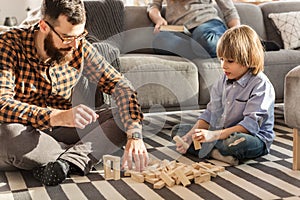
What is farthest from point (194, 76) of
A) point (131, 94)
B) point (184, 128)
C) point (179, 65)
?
point (131, 94)

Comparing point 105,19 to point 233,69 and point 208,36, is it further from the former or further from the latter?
point 233,69

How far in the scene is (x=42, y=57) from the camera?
2057mm

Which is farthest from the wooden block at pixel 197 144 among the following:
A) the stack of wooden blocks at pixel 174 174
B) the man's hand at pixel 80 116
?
the man's hand at pixel 80 116

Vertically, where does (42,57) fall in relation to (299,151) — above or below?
above

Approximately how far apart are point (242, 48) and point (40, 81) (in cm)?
87

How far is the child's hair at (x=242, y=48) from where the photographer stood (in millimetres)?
2320

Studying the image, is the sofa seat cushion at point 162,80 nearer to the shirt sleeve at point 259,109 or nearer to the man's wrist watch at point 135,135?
the shirt sleeve at point 259,109

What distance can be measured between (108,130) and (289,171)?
Result: 2.42ft

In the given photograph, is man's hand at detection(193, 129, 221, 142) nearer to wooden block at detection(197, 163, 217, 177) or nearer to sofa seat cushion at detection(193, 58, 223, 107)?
wooden block at detection(197, 163, 217, 177)

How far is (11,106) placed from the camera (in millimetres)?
1928

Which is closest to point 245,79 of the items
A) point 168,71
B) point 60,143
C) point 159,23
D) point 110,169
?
point 168,71

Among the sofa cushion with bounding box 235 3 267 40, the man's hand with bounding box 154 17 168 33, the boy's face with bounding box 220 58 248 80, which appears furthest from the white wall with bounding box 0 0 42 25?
the boy's face with bounding box 220 58 248 80

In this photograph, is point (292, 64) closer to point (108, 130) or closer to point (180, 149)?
point (180, 149)

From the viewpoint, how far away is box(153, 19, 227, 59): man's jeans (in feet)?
10.1
